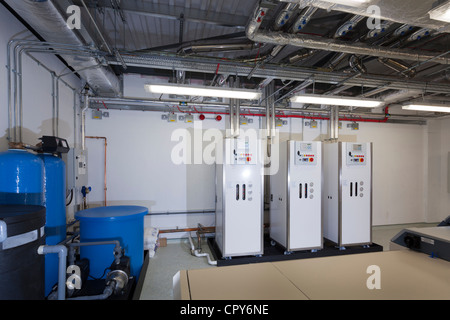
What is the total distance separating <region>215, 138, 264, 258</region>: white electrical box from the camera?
3.67 metres

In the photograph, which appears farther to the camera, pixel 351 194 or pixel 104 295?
pixel 351 194

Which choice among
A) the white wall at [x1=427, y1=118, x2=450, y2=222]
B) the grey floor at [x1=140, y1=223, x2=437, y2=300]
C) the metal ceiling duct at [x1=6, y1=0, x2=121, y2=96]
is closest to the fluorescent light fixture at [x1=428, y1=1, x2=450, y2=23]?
the metal ceiling duct at [x1=6, y1=0, x2=121, y2=96]

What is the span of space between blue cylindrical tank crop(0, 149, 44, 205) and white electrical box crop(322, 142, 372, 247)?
4552 millimetres

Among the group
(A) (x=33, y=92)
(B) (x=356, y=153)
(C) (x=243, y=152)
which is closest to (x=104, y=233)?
(A) (x=33, y=92)

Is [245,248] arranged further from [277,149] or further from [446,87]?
[446,87]

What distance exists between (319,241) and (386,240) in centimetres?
197

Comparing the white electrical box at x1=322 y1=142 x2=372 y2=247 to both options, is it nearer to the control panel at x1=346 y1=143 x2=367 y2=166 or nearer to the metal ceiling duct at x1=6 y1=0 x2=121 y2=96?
the control panel at x1=346 y1=143 x2=367 y2=166

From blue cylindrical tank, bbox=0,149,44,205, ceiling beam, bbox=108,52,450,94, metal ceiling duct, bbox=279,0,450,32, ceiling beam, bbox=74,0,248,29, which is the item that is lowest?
blue cylindrical tank, bbox=0,149,44,205

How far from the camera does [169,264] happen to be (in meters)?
3.58

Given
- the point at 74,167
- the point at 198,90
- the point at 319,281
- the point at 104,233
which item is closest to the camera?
the point at 319,281

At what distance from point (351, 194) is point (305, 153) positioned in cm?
132

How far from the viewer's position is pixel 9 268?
1224mm

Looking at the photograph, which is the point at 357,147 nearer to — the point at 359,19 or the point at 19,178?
the point at 359,19

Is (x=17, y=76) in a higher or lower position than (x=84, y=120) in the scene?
higher
